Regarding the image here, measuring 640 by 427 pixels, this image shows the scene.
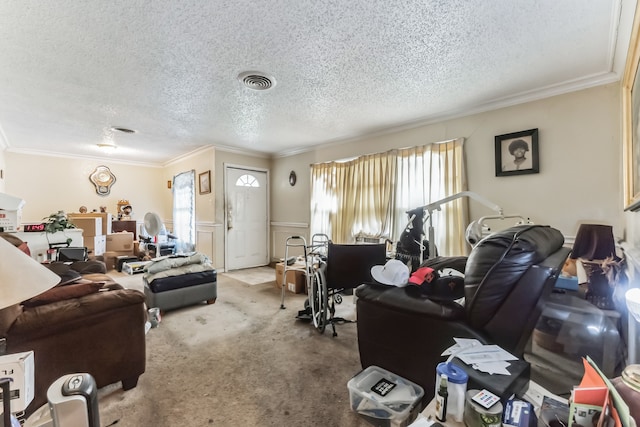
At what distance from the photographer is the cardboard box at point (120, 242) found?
5.62 m

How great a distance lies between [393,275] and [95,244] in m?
5.40

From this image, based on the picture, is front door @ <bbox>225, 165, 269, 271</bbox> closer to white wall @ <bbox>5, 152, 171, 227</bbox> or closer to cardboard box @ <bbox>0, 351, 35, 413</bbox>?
white wall @ <bbox>5, 152, 171, 227</bbox>

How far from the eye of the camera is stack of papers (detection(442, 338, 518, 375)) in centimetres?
99

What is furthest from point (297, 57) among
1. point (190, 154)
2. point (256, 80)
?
point (190, 154)

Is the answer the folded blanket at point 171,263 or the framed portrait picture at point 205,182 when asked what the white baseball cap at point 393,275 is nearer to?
the folded blanket at point 171,263

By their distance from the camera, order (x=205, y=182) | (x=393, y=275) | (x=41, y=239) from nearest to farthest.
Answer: (x=393, y=275) → (x=41, y=239) → (x=205, y=182)

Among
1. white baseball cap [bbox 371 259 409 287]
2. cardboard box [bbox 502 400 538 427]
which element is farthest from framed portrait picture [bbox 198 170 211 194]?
cardboard box [bbox 502 400 538 427]

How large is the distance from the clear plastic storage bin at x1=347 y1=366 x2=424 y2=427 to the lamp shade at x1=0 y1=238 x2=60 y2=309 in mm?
1461

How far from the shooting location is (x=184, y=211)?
20.3ft

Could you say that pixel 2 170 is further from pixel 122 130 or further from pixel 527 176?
pixel 527 176

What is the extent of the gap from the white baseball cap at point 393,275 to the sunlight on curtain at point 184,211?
15.9 feet

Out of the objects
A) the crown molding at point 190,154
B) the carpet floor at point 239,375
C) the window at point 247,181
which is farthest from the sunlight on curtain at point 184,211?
the carpet floor at point 239,375

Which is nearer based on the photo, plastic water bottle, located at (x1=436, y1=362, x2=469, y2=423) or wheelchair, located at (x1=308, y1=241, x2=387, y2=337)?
plastic water bottle, located at (x1=436, y1=362, x2=469, y2=423)

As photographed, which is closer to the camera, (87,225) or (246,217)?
(87,225)
